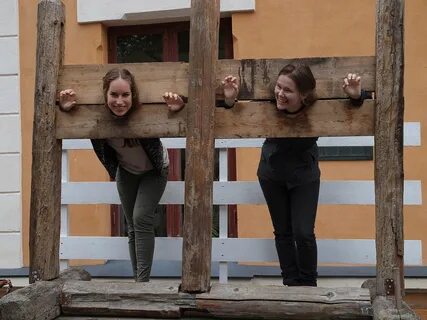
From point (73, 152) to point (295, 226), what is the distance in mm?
2591

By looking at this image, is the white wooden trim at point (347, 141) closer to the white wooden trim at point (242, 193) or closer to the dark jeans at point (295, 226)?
the white wooden trim at point (242, 193)

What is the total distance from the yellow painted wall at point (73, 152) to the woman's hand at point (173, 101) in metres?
2.15

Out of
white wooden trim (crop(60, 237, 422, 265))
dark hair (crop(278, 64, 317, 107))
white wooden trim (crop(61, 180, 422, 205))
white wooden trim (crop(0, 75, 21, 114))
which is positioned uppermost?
white wooden trim (crop(0, 75, 21, 114))

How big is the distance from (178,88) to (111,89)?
37 centimetres

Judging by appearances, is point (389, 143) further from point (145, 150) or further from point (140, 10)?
point (140, 10)

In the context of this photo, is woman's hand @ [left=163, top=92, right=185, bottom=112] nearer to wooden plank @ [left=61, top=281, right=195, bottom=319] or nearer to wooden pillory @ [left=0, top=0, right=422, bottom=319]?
wooden pillory @ [left=0, top=0, right=422, bottom=319]

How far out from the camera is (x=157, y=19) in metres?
5.45

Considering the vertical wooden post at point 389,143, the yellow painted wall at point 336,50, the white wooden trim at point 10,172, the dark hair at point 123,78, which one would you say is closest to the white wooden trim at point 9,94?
the white wooden trim at point 10,172

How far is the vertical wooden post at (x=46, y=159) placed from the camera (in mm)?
3609

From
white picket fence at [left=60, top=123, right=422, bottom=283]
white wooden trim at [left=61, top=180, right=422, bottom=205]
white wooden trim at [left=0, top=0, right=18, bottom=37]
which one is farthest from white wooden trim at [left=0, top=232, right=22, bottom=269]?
white wooden trim at [left=0, top=0, right=18, bottom=37]

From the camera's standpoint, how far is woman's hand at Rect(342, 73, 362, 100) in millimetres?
3242

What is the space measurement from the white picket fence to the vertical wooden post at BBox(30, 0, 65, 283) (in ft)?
2.74

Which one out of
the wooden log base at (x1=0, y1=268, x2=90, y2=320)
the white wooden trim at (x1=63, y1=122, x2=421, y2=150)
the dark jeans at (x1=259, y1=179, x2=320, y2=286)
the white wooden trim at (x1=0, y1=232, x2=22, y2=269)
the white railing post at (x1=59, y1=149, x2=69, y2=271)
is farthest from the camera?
the white wooden trim at (x1=0, y1=232, x2=22, y2=269)

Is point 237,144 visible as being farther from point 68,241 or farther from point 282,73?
point 68,241
